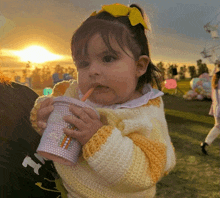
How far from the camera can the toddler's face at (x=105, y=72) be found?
1.13 meters

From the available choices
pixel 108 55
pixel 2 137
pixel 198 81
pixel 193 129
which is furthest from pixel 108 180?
pixel 198 81

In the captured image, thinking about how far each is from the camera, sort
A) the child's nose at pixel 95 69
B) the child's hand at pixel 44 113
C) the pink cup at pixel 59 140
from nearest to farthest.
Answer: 1. the pink cup at pixel 59 140
2. the child's hand at pixel 44 113
3. the child's nose at pixel 95 69

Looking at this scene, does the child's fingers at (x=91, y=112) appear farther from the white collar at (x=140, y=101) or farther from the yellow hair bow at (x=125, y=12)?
the yellow hair bow at (x=125, y=12)

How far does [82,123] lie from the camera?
921 mm

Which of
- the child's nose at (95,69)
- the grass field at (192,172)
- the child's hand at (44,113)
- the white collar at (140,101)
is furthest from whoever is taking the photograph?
the grass field at (192,172)

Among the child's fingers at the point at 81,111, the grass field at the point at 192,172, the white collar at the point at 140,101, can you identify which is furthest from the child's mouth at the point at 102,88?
the grass field at the point at 192,172

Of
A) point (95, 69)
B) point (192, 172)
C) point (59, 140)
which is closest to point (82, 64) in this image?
point (95, 69)

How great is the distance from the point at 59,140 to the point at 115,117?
0.91ft

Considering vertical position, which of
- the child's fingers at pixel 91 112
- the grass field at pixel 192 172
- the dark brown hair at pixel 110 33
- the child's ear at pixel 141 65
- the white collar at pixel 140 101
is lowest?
the grass field at pixel 192 172

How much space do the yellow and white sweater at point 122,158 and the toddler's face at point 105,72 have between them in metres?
0.11

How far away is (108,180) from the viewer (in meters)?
0.95

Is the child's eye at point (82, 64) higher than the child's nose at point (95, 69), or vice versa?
the child's eye at point (82, 64)

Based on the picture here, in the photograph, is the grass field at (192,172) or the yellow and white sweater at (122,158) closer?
the yellow and white sweater at (122,158)

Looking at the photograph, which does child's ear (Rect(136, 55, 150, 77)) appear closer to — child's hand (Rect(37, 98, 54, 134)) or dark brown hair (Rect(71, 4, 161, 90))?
dark brown hair (Rect(71, 4, 161, 90))
